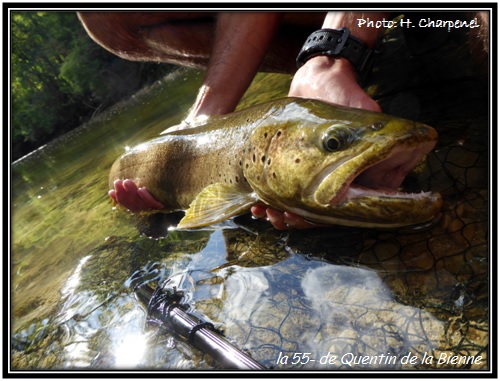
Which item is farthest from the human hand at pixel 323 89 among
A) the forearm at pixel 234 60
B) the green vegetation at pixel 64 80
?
the green vegetation at pixel 64 80

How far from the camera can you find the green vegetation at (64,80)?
1984 centimetres

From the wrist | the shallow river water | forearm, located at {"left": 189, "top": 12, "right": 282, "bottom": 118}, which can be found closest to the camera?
the shallow river water

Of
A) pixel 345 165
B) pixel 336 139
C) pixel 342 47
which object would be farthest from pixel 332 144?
pixel 342 47

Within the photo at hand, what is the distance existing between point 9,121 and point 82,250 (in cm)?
115

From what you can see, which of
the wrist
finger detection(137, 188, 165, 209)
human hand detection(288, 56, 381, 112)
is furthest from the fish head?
finger detection(137, 188, 165, 209)

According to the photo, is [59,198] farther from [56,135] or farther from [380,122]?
[56,135]

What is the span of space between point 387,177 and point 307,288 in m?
0.67

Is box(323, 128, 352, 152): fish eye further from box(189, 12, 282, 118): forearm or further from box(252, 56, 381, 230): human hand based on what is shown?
box(189, 12, 282, 118): forearm

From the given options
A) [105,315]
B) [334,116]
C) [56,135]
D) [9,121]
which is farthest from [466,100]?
[56,135]

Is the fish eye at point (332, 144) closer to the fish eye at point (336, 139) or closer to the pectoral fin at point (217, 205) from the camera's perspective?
the fish eye at point (336, 139)

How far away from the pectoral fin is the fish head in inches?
7.3

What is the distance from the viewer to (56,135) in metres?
22.0

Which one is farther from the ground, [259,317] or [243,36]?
[243,36]

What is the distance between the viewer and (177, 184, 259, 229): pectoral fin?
7.45 feet
